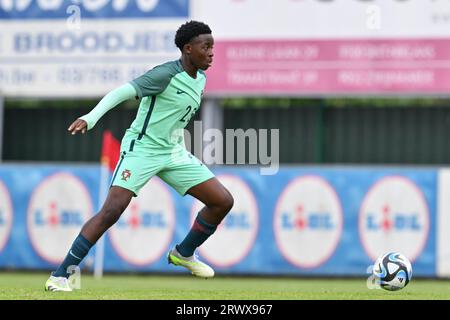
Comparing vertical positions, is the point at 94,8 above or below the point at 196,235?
above

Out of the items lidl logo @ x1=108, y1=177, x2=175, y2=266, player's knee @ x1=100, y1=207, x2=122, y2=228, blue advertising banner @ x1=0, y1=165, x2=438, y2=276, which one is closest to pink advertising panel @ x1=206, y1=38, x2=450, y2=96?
blue advertising banner @ x1=0, y1=165, x2=438, y2=276

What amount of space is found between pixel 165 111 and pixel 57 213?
7483 millimetres

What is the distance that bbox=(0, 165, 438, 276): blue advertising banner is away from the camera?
1557 centimetres

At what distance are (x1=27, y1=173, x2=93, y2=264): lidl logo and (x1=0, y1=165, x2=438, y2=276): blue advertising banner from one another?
2 centimetres

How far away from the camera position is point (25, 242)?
16438mm

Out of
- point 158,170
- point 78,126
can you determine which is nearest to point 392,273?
point 158,170

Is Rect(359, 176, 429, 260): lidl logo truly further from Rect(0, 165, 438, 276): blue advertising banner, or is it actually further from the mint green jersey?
the mint green jersey

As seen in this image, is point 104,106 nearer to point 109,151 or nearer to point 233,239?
point 109,151

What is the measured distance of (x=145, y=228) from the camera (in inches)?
631

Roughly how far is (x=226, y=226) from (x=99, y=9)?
453 cm

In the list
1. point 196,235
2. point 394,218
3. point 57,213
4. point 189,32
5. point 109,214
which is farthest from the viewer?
point 57,213

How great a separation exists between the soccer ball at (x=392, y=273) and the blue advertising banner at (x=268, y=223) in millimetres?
5879
